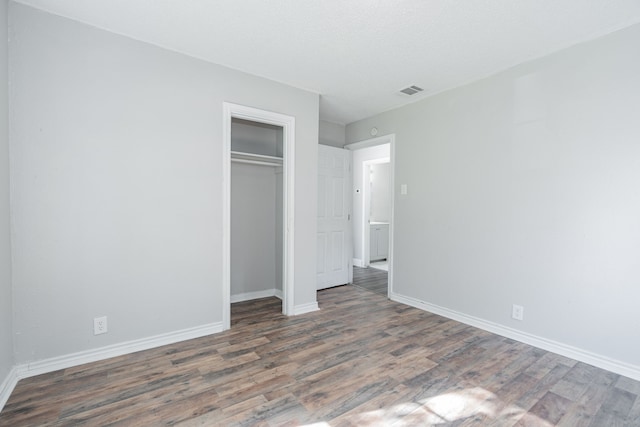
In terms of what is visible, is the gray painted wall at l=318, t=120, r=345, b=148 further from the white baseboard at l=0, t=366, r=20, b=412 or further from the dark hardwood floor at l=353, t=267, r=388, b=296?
the white baseboard at l=0, t=366, r=20, b=412

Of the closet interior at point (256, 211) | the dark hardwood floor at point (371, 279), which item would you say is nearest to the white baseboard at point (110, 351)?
the closet interior at point (256, 211)

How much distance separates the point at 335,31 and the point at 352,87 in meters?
1.09

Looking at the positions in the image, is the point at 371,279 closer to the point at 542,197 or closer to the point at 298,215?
the point at 298,215

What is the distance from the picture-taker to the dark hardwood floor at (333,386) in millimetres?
1749

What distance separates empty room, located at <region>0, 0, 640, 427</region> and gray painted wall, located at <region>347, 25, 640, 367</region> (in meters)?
0.02

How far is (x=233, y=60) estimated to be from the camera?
2.81 meters

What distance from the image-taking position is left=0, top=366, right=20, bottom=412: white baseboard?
182 cm

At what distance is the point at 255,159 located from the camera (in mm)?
3658

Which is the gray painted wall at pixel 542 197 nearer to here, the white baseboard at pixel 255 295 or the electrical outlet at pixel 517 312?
the electrical outlet at pixel 517 312

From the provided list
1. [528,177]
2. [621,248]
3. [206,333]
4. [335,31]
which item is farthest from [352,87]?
[206,333]

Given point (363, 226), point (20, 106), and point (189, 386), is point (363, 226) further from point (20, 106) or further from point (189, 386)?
point (20, 106)

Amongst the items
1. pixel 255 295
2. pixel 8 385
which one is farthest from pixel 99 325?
pixel 255 295

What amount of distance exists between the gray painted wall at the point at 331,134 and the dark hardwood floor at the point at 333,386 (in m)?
2.92

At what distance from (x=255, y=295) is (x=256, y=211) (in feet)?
3.69
